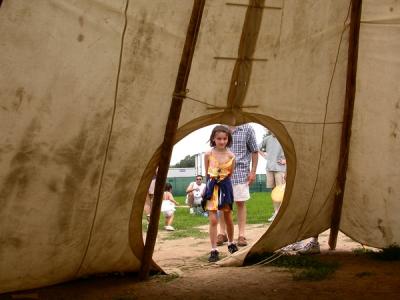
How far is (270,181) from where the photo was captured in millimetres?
6957

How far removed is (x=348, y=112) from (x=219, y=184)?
1366 mm

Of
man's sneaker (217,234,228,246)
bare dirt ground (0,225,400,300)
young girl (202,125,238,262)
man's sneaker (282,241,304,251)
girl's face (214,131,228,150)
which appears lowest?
bare dirt ground (0,225,400,300)

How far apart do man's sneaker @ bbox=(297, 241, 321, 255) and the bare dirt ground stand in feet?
0.92

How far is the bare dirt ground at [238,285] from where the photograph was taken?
3316 millimetres

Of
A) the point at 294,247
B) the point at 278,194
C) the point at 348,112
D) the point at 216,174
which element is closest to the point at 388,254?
the point at 294,247

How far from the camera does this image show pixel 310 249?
4.74 meters

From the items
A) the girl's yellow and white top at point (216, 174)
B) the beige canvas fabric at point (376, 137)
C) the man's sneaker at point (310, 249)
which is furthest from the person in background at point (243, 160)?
the beige canvas fabric at point (376, 137)

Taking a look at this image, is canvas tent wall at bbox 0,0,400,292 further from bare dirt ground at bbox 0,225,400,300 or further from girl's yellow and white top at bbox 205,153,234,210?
girl's yellow and white top at bbox 205,153,234,210

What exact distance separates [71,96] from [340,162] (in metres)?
2.61

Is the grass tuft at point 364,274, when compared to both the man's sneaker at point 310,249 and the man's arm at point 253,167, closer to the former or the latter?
the man's sneaker at point 310,249

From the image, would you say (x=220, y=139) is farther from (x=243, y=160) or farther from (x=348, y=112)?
(x=348, y=112)

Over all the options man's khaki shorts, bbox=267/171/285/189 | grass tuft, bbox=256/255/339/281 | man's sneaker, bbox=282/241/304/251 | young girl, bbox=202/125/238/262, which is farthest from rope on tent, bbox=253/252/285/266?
man's khaki shorts, bbox=267/171/285/189

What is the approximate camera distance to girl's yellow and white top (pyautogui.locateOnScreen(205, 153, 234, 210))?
4.66 meters

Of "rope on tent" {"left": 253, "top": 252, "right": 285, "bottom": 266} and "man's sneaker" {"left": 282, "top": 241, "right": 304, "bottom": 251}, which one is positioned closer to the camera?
"rope on tent" {"left": 253, "top": 252, "right": 285, "bottom": 266}
